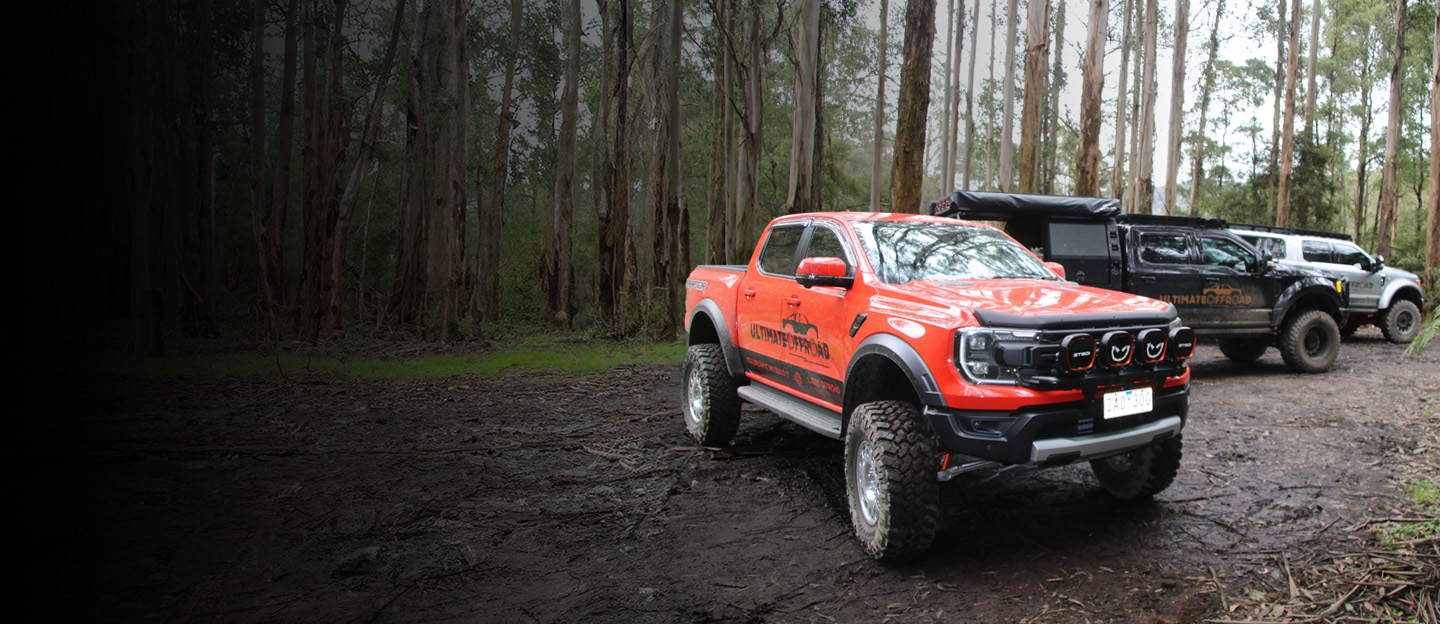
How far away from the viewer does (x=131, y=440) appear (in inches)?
239

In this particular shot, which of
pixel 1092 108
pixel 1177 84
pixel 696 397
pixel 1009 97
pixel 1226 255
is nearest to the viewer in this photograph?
pixel 696 397

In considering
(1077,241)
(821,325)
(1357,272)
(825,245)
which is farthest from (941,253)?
(1357,272)

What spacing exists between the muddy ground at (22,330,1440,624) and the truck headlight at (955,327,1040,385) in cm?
102

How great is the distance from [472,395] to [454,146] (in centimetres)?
631

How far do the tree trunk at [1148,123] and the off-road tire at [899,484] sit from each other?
24.0m

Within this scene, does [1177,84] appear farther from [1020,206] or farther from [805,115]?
[1020,206]

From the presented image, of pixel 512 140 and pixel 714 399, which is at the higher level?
pixel 512 140

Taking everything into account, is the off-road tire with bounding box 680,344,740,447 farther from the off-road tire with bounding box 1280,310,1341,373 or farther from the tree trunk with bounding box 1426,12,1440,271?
the tree trunk with bounding box 1426,12,1440,271

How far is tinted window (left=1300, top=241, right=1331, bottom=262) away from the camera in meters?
12.4

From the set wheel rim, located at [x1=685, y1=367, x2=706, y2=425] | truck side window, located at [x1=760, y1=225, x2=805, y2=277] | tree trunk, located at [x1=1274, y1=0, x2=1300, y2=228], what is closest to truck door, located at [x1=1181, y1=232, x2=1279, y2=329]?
truck side window, located at [x1=760, y1=225, x2=805, y2=277]

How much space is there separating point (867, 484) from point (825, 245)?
1823 mm

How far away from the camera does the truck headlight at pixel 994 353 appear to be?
138 inches

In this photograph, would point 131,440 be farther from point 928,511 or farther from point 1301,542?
point 1301,542

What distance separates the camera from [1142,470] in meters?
4.47
